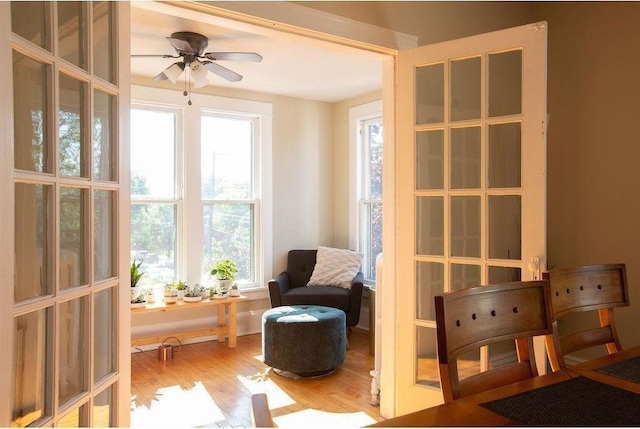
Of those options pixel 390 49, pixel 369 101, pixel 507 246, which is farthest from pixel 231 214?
pixel 507 246

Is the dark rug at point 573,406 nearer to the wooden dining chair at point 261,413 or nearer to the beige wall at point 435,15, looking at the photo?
the wooden dining chair at point 261,413

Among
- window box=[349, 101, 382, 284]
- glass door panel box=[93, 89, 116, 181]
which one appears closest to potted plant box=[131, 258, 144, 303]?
window box=[349, 101, 382, 284]

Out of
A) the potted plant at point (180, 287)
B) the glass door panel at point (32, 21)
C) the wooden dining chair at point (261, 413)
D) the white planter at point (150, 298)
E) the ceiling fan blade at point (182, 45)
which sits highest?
the ceiling fan blade at point (182, 45)

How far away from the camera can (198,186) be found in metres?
4.72

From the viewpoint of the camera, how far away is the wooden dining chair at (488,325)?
3.96ft

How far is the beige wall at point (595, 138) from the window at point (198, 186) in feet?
9.57

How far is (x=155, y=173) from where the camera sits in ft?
15.0

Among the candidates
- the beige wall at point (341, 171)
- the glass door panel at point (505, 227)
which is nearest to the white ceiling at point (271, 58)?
the beige wall at point (341, 171)

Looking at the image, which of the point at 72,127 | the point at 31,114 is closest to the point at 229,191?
the point at 72,127

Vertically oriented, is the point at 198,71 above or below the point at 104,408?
above

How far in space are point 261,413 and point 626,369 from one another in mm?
1188

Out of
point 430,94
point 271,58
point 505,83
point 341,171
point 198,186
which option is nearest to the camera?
point 505,83

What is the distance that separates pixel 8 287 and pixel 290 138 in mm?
4307

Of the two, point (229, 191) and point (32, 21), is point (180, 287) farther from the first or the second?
point (32, 21)
